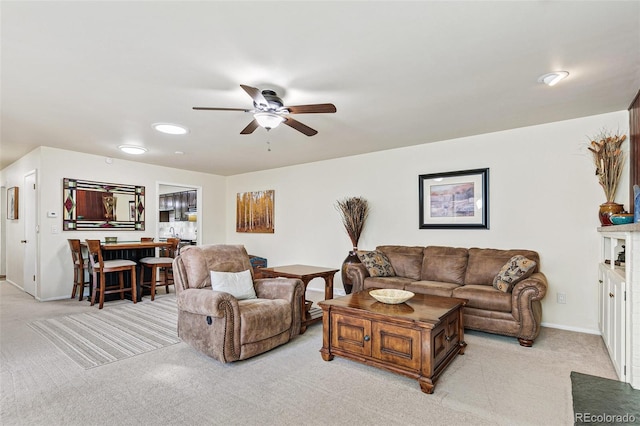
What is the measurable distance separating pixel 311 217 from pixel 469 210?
2869 millimetres

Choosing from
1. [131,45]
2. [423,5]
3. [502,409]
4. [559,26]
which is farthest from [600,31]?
[131,45]

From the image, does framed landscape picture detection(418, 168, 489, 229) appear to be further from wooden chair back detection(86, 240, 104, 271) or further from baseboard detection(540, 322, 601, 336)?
wooden chair back detection(86, 240, 104, 271)

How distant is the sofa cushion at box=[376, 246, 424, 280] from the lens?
454cm

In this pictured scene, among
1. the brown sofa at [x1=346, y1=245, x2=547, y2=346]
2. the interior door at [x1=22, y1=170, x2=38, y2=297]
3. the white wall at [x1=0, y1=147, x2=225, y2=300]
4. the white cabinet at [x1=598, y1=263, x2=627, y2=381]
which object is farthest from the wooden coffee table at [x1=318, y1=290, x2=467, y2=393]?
the interior door at [x1=22, y1=170, x2=38, y2=297]

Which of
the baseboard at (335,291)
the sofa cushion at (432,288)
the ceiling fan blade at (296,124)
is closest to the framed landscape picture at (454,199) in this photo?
the sofa cushion at (432,288)

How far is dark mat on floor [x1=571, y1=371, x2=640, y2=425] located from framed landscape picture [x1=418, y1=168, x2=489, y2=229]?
145 inches

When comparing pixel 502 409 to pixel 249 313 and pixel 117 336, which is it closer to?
pixel 249 313

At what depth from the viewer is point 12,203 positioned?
21.1 feet

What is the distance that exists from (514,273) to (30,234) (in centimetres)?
734

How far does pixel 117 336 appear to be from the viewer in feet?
11.6

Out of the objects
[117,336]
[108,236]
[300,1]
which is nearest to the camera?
[300,1]

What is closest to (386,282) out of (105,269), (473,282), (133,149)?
(473,282)

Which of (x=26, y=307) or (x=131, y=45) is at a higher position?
(x=131, y=45)

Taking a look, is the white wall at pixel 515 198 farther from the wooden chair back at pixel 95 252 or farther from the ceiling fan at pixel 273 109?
the wooden chair back at pixel 95 252
